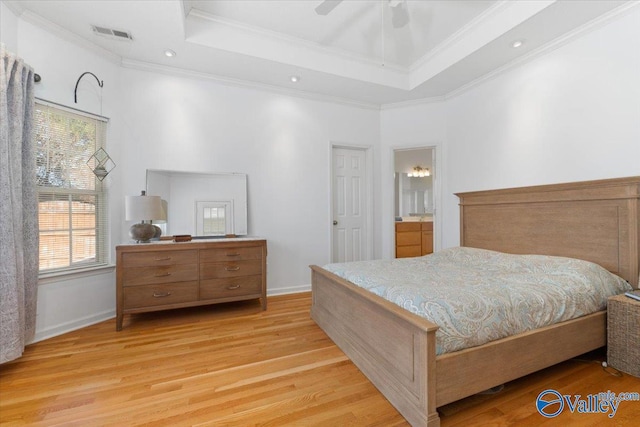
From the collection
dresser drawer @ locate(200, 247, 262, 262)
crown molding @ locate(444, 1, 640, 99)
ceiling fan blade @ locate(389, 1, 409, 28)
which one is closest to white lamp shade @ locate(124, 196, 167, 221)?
dresser drawer @ locate(200, 247, 262, 262)

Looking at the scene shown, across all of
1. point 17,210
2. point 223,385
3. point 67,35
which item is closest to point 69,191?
point 17,210

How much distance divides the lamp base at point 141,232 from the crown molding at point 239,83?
1.79m

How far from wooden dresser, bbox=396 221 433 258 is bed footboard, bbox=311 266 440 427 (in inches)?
130

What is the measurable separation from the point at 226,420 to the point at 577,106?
3.68m

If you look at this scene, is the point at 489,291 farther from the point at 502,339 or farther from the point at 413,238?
the point at 413,238

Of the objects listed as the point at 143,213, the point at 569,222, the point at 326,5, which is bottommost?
the point at 569,222

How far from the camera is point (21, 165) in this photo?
84.9 inches

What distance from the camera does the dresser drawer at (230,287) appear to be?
289 cm

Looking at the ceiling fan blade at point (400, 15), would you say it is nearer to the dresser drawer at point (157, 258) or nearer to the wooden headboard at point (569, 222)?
the wooden headboard at point (569, 222)

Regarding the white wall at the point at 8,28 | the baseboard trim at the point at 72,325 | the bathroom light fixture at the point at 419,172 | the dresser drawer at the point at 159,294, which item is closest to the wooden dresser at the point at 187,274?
the dresser drawer at the point at 159,294

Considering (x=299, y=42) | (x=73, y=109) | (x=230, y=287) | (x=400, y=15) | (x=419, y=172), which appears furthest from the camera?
(x=419, y=172)

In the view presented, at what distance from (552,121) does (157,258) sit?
411 cm

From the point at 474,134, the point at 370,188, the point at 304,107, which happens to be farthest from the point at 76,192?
the point at 474,134

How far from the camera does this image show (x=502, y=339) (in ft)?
5.03
